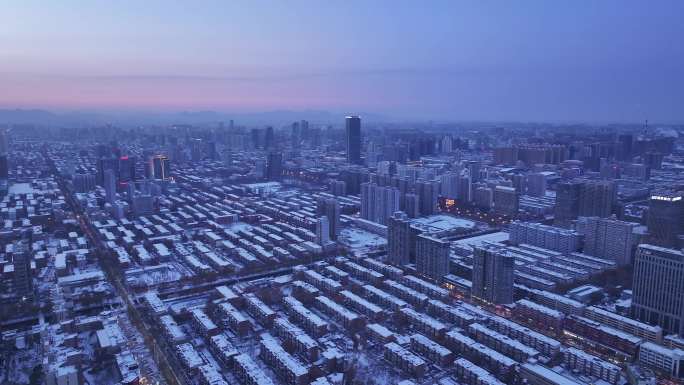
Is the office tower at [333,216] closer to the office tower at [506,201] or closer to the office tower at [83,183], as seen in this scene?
the office tower at [506,201]

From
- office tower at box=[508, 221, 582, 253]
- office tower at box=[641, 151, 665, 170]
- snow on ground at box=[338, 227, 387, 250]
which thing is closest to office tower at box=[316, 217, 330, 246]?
snow on ground at box=[338, 227, 387, 250]

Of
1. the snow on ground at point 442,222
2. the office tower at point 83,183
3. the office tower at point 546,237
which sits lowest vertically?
the snow on ground at point 442,222

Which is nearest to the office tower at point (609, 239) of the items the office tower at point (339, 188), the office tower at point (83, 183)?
the office tower at point (339, 188)

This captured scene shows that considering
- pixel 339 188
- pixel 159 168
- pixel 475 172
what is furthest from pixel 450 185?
pixel 159 168

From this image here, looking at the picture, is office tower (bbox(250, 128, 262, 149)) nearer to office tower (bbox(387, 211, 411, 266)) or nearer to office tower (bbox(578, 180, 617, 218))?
office tower (bbox(578, 180, 617, 218))

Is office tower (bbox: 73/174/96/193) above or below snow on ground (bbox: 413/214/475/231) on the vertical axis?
above

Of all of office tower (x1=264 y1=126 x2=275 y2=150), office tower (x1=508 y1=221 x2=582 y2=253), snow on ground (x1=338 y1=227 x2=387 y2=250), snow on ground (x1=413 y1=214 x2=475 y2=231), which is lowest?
snow on ground (x1=338 y1=227 x2=387 y2=250)

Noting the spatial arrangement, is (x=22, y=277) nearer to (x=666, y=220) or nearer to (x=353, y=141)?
(x=666, y=220)
